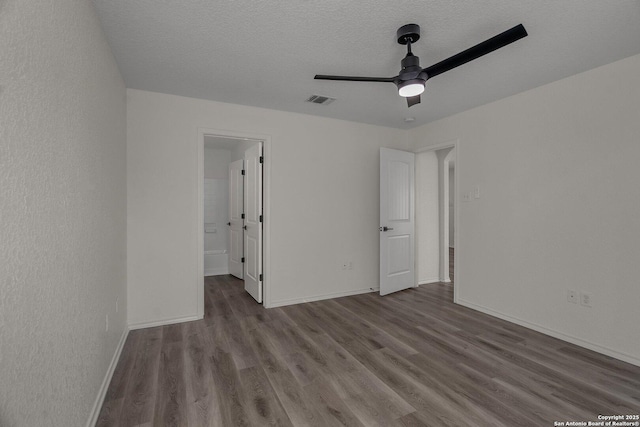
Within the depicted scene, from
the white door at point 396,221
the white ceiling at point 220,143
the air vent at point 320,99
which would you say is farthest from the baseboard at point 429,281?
the white ceiling at point 220,143

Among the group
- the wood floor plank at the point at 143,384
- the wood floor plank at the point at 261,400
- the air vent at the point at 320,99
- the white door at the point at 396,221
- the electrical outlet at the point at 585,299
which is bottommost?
the wood floor plank at the point at 261,400

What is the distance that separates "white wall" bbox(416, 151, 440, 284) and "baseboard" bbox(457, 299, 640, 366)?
4.15 feet

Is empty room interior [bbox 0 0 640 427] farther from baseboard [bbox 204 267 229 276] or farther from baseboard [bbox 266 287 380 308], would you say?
baseboard [bbox 204 267 229 276]

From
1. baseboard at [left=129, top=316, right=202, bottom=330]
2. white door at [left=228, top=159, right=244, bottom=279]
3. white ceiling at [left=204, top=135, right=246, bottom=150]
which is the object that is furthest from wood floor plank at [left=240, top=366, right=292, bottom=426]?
white ceiling at [left=204, top=135, right=246, bottom=150]

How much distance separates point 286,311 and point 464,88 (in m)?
3.20

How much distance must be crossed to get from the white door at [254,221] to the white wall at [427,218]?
102 inches

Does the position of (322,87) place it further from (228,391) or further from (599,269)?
(599,269)

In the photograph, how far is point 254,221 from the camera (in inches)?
159

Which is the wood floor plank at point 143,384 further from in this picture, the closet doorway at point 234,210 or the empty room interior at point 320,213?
the closet doorway at point 234,210

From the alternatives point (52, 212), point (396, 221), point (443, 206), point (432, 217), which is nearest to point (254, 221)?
point (396, 221)

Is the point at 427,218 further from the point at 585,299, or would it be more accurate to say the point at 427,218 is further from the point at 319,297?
the point at 585,299

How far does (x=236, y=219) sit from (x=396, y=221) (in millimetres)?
2750

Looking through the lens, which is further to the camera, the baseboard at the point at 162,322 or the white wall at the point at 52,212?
the baseboard at the point at 162,322

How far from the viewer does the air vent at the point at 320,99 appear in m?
3.41
